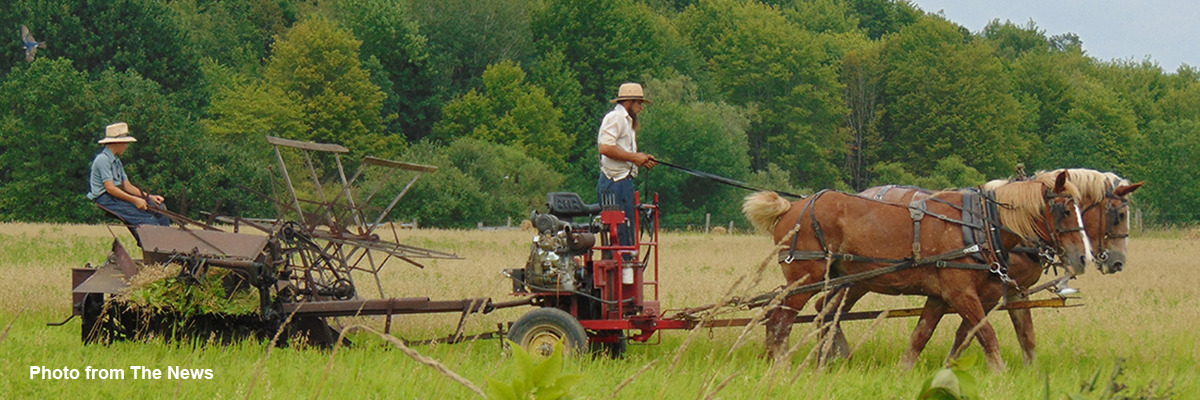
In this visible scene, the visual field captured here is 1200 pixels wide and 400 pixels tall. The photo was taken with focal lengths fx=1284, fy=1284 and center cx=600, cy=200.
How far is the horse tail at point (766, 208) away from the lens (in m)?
9.77

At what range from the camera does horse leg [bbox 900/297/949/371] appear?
9195 millimetres

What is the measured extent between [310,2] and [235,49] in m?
11.8

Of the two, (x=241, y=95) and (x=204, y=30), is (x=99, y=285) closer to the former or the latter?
(x=241, y=95)

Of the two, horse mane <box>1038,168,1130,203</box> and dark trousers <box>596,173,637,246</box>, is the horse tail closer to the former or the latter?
dark trousers <box>596,173,637,246</box>

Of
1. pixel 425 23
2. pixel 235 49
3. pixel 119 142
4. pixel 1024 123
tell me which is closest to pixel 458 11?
pixel 425 23

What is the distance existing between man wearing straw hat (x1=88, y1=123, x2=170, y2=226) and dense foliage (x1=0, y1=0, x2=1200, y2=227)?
36.9 meters

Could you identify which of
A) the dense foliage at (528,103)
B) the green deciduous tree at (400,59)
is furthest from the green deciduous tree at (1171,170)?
the green deciduous tree at (400,59)

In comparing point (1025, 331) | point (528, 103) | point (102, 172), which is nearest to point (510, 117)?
point (528, 103)

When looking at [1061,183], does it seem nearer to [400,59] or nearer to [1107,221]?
[1107,221]

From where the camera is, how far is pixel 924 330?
30.2 ft

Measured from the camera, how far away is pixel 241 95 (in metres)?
63.1

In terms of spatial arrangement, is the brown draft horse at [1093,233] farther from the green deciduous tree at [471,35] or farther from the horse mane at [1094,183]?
the green deciduous tree at [471,35]

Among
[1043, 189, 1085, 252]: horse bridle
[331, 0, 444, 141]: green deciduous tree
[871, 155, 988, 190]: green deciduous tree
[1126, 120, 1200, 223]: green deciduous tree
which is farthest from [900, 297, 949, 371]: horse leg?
[331, 0, 444, 141]: green deciduous tree

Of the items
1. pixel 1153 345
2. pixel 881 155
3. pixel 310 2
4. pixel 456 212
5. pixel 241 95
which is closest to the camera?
pixel 1153 345
